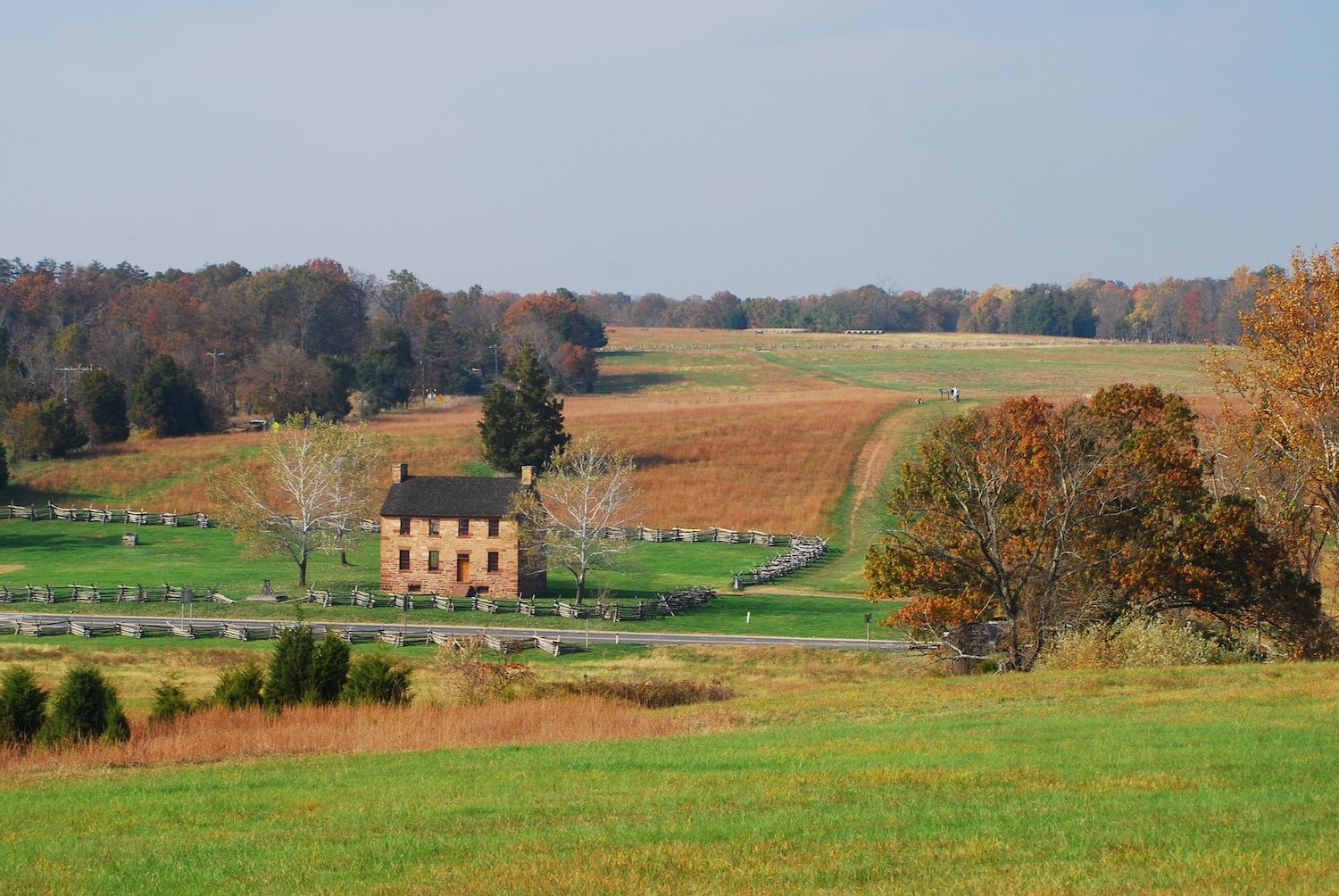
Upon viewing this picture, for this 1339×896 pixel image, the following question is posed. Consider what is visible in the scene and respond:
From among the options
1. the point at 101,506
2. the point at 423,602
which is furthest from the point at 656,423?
the point at 423,602

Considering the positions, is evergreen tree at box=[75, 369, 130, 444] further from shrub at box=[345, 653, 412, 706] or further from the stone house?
shrub at box=[345, 653, 412, 706]

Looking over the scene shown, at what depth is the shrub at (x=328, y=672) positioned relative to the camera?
29.3 metres

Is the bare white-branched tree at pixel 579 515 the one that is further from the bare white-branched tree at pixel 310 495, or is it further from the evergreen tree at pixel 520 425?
the evergreen tree at pixel 520 425

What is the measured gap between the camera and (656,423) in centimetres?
10531

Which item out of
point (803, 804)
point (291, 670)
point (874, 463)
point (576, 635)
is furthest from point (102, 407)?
point (803, 804)

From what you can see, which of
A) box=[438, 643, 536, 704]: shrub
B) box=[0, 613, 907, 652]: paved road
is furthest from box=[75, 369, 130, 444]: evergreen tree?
box=[438, 643, 536, 704]: shrub

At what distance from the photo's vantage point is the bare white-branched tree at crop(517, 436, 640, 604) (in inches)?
2293

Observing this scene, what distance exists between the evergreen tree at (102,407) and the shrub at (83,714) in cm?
8147

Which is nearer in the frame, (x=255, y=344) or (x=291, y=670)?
(x=291, y=670)

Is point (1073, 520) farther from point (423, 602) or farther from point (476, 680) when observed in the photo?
point (423, 602)

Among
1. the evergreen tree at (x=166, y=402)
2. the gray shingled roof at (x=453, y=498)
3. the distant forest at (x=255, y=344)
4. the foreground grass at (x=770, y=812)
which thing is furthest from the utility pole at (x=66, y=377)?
the foreground grass at (x=770, y=812)

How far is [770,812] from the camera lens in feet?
47.5

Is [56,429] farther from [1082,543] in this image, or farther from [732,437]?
[1082,543]

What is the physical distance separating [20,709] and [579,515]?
1393 inches
